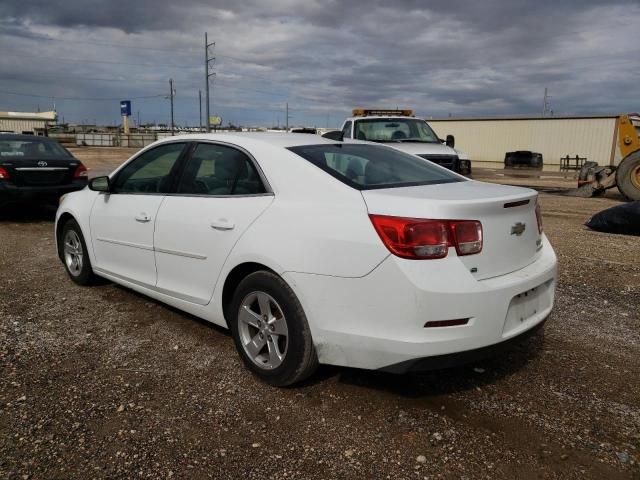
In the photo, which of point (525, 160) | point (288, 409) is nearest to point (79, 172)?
point (288, 409)

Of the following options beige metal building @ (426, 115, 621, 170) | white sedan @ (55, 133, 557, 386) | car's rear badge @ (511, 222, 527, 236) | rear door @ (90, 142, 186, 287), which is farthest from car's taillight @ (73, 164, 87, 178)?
beige metal building @ (426, 115, 621, 170)

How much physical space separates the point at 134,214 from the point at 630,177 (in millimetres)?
12342

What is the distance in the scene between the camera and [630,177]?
12812mm

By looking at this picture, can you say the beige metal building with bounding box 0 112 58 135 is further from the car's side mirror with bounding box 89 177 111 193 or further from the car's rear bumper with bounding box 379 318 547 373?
the car's rear bumper with bounding box 379 318 547 373

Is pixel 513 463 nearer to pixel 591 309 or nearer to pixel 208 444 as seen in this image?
pixel 208 444

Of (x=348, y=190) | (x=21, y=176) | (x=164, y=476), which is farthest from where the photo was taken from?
(x=21, y=176)

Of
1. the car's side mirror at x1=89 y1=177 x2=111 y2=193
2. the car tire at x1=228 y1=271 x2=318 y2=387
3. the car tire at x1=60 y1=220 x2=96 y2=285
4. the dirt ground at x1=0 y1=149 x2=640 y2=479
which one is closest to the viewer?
the dirt ground at x1=0 y1=149 x2=640 y2=479

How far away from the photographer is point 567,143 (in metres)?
35.6

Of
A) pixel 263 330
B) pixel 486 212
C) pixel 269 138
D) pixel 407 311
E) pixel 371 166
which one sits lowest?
pixel 263 330

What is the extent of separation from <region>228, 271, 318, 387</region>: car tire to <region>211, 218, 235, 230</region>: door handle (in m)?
0.35

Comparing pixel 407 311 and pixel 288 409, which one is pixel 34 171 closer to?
pixel 288 409

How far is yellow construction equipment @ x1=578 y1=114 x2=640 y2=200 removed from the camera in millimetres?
12789

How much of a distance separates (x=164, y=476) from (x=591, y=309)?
397 cm

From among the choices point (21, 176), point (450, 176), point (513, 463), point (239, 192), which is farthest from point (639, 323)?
point (21, 176)
